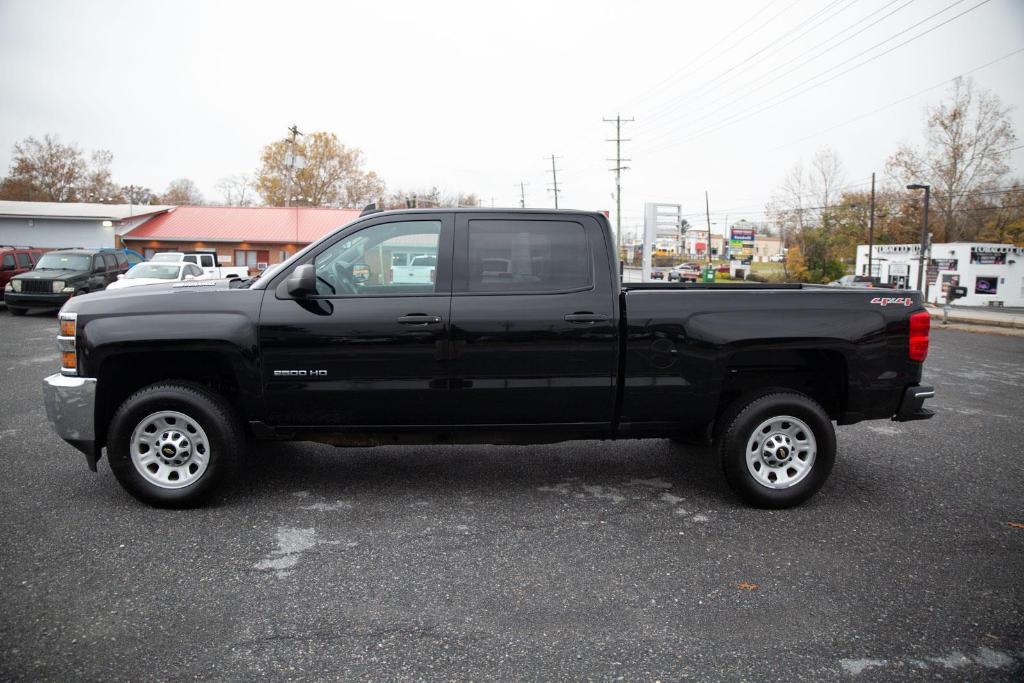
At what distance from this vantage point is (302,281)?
13.3 feet

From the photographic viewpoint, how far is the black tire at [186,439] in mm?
4195

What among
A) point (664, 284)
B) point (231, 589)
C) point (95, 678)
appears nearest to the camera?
point (95, 678)

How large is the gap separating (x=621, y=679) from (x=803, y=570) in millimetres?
1505

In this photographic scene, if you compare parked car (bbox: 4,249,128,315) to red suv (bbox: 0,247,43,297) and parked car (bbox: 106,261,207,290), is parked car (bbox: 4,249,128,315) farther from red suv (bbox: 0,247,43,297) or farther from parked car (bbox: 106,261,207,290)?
red suv (bbox: 0,247,43,297)

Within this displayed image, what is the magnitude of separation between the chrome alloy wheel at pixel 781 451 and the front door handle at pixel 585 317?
4.18 ft

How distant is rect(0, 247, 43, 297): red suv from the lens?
1970cm

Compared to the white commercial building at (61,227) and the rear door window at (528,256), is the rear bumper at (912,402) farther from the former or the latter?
the white commercial building at (61,227)

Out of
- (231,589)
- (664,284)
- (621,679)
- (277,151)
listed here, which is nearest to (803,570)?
(621,679)

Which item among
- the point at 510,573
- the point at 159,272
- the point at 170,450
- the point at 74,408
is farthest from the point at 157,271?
the point at 510,573

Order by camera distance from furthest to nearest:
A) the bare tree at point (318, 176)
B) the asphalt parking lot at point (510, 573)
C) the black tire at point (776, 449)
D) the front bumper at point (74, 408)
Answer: the bare tree at point (318, 176) < the black tire at point (776, 449) < the front bumper at point (74, 408) < the asphalt parking lot at point (510, 573)

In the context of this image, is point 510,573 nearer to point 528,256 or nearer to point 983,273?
point 528,256

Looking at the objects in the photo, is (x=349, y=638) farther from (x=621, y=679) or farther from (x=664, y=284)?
(x=664, y=284)

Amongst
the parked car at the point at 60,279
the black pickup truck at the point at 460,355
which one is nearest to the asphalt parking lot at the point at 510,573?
the black pickup truck at the point at 460,355

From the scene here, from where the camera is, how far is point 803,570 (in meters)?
3.59
